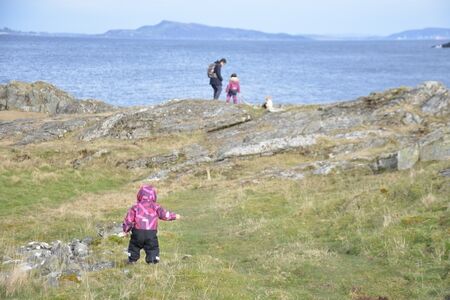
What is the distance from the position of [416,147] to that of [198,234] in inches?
587

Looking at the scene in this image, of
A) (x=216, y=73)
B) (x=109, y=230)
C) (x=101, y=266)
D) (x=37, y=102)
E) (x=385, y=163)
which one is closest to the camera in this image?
(x=101, y=266)

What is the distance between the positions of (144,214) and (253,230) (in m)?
7.65

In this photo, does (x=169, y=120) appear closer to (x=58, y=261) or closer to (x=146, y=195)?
(x=58, y=261)

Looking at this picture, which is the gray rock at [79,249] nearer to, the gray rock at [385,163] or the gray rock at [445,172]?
the gray rock at [445,172]

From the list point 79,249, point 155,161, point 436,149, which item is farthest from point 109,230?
point 436,149

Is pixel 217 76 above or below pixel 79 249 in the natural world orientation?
above

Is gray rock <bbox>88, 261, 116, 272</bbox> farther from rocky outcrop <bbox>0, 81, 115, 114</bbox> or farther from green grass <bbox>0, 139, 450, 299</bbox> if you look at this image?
rocky outcrop <bbox>0, 81, 115, 114</bbox>

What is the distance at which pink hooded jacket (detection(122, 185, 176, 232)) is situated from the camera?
14.9 metres

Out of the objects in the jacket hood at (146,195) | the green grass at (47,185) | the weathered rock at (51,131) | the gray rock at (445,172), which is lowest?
the green grass at (47,185)

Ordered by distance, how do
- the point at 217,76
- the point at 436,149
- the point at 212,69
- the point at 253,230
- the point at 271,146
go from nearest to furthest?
the point at 253,230 → the point at 436,149 → the point at 271,146 → the point at 212,69 → the point at 217,76

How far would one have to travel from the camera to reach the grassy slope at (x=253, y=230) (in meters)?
13.3

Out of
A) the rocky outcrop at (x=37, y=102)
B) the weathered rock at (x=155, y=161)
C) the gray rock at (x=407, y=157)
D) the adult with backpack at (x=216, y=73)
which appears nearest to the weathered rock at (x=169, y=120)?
the adult with backpack at (x=216, y=73)

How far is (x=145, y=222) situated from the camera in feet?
49.0

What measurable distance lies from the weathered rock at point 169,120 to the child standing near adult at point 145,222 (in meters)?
30.1
